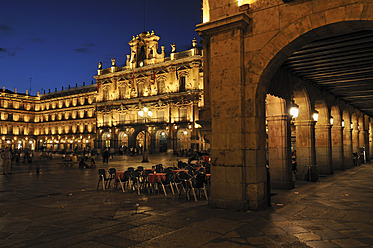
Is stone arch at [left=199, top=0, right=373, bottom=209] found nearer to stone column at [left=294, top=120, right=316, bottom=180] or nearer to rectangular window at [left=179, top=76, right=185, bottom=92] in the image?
stone column at [left=294, top=120, right=316, bottom=180]

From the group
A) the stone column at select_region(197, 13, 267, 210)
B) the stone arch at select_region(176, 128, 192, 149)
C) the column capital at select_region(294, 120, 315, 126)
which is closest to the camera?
the stone column at select_region(197, 13, 267, 210)

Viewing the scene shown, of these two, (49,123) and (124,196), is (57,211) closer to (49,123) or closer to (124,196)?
(124,196)

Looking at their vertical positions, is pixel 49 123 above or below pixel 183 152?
above

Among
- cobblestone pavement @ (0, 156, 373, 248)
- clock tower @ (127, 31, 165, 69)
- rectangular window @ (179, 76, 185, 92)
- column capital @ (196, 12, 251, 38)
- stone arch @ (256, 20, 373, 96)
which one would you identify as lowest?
cobblestone pavement @ (0, 156, 373, 248)

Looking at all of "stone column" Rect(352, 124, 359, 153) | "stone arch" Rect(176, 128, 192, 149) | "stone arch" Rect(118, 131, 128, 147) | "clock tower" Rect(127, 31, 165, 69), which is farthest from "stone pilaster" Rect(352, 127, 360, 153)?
"stone arch" Rect(118, 131, 128, 147)

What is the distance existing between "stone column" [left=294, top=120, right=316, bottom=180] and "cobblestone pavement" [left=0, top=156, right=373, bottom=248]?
2.80 m

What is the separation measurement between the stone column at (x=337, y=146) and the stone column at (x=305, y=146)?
4.58 metres

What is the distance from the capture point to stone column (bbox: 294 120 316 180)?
37.7ft

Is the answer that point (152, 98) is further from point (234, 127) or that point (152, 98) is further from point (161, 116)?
point (234, 127)

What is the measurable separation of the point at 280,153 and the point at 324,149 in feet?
17.2

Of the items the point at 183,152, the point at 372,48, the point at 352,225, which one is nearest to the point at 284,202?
the point at 352,225

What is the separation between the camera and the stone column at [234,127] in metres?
6.38

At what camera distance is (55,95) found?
2613 inches

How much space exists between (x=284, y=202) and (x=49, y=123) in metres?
67.3
